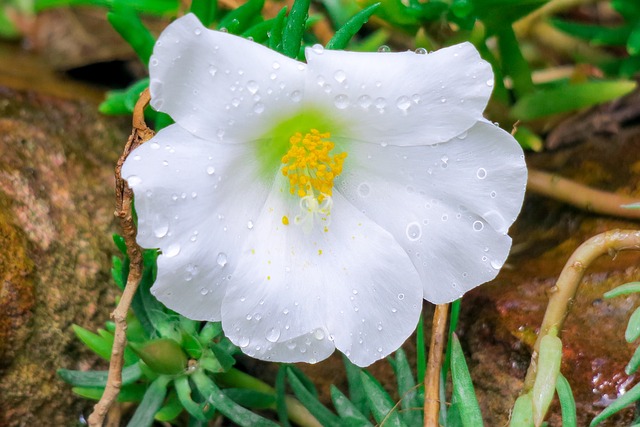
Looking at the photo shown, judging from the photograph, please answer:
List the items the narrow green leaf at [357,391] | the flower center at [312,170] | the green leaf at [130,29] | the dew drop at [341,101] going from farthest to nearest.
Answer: the green leaf at [130,29], the narrow green leaf at [357,391], the flower center at [312,170], the dew drop at [341,101]

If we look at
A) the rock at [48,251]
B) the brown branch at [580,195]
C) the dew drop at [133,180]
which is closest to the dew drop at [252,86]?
the dew drop at [133,180]

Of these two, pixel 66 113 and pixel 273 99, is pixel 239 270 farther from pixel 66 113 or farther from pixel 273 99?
pixel 66 113

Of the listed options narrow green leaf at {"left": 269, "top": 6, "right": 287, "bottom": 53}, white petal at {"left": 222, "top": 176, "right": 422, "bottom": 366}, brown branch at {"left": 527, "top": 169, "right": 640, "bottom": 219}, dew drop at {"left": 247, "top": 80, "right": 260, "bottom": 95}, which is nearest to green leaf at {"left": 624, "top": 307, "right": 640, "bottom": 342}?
white petal at {"left": 222, "top": 176, "right": 422, "bottom": 366}

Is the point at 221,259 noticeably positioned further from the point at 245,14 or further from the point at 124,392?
the point at 245,14

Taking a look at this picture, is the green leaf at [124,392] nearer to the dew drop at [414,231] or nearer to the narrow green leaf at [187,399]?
the narrow green leaf at [187,399]

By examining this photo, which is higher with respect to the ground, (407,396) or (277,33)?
(277,33)

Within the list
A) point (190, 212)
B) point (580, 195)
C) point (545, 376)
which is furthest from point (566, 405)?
point (580, 195)

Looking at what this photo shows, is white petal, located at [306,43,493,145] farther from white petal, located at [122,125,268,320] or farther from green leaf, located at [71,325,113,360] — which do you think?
green leaf, located at [71,325,113,360]
